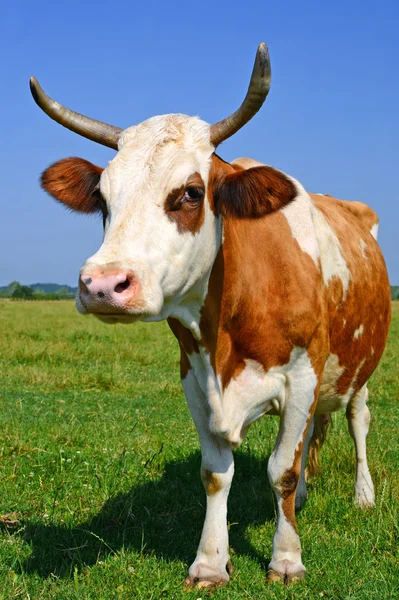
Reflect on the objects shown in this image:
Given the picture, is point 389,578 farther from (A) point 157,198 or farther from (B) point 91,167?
(B) point 91,167

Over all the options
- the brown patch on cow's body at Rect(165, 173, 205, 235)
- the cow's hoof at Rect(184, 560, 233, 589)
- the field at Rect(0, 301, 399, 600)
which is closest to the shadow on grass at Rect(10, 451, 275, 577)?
the field at Rect(0, 301, 399, 600)

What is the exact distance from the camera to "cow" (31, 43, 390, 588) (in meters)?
3.66

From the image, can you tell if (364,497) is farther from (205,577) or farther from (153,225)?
(153,225)

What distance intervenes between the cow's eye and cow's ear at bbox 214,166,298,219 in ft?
0.81

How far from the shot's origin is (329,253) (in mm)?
5285

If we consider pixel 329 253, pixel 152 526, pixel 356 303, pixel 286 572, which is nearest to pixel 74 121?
pixel 329 253

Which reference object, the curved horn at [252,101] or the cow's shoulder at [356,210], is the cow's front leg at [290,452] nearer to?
the curved horn at [252,101]

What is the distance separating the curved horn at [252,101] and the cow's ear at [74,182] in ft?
2.78

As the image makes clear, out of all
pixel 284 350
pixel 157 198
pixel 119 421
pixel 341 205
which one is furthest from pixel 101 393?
pixel 157 198

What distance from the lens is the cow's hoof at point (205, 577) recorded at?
4344 millimetres

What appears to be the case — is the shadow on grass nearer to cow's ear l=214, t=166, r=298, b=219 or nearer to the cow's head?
the cow's head

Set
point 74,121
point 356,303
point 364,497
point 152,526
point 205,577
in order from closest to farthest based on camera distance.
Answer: point 205,577, point 74,121, point 152,526, point 356,303, point 364,497

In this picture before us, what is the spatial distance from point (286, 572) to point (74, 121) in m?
2.94

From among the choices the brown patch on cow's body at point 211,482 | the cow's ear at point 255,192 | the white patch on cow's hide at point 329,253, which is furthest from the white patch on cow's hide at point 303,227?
the brown patch on cow's body at point 211,482
